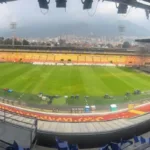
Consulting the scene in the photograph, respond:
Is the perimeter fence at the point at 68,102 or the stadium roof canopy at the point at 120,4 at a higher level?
the stadium roof canopy at the point at 120,4

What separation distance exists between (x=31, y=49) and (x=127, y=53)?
1873cm

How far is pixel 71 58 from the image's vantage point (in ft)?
180

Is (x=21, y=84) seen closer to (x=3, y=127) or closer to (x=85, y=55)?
(x=3, y=127)

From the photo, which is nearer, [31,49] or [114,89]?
[114,89]

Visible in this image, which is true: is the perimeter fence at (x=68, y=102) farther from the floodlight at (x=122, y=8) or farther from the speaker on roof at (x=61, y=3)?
the speaker on roof at (x=61, y=3)

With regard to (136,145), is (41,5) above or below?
above

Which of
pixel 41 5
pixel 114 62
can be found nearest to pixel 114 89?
pixel 41 5

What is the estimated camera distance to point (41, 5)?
265 inches

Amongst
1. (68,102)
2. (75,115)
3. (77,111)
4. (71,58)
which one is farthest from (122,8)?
(71,58)

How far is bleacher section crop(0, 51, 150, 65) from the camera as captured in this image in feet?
174

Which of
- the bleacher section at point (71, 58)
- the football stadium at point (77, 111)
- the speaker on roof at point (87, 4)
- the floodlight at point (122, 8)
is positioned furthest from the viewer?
the bleacher section at point (71, 58)

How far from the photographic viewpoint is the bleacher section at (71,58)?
53.0 m

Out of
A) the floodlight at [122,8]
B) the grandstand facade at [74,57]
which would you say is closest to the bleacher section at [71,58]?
the grandstand facade at [74,57]

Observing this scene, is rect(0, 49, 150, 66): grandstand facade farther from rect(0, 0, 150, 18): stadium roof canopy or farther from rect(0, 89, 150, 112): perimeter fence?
rect(0, 0, 150, 18): stadium roof canopy
